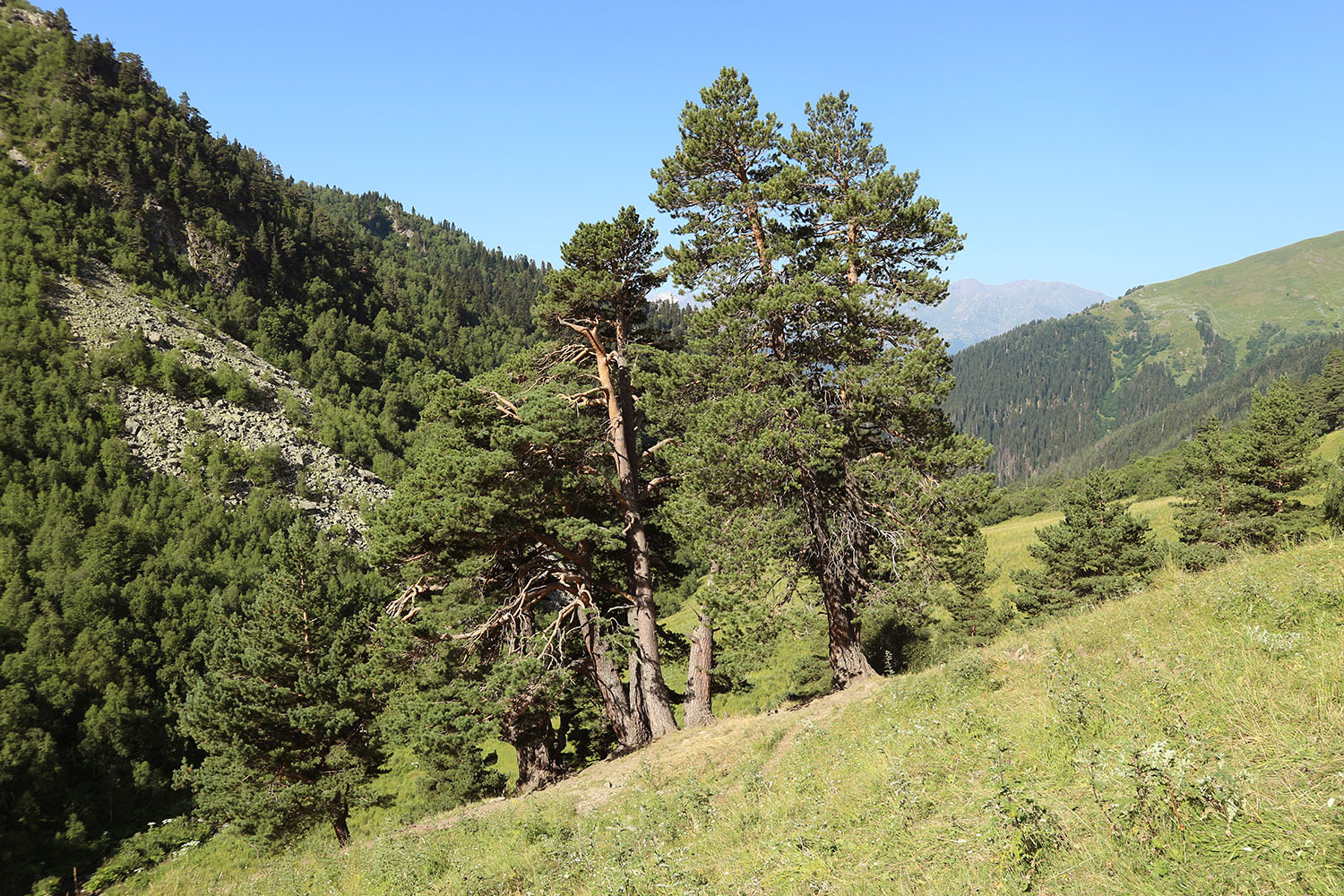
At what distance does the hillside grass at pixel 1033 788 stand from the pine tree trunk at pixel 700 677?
4.97 metres

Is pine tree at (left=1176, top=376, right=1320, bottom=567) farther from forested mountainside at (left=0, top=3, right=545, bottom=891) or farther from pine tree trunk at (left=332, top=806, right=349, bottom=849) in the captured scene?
forested mountainside at (left=0, top=3, right=545, bottom=891)

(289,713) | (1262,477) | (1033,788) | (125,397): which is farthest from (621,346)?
(125,397)

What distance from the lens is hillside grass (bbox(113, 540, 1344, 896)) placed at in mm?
4023

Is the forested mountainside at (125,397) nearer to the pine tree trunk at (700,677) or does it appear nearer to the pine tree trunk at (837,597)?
the pine tree trunk at (700,677)

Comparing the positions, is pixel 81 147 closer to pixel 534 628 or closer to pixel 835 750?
pixel 534 628

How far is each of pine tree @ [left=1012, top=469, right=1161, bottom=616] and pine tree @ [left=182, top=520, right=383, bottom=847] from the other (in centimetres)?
3184

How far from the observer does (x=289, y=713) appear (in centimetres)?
2208

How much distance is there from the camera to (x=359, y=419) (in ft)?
263

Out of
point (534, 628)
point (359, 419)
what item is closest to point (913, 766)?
point (534, 628)

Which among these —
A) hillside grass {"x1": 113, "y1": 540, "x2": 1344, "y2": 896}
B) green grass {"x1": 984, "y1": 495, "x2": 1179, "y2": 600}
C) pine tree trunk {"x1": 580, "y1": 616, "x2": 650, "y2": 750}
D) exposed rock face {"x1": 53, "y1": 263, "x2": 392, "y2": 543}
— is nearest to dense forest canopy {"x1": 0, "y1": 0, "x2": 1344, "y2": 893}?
pine tree trunk {"x1": 580, "y1": 616, "x2": 650, "y2": 750}

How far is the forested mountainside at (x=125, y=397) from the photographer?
4225cm

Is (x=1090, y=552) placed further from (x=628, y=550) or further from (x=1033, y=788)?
(x=1033, y=788)

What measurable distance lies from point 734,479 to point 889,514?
4.07 meters

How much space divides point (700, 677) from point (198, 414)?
69.2 meters
